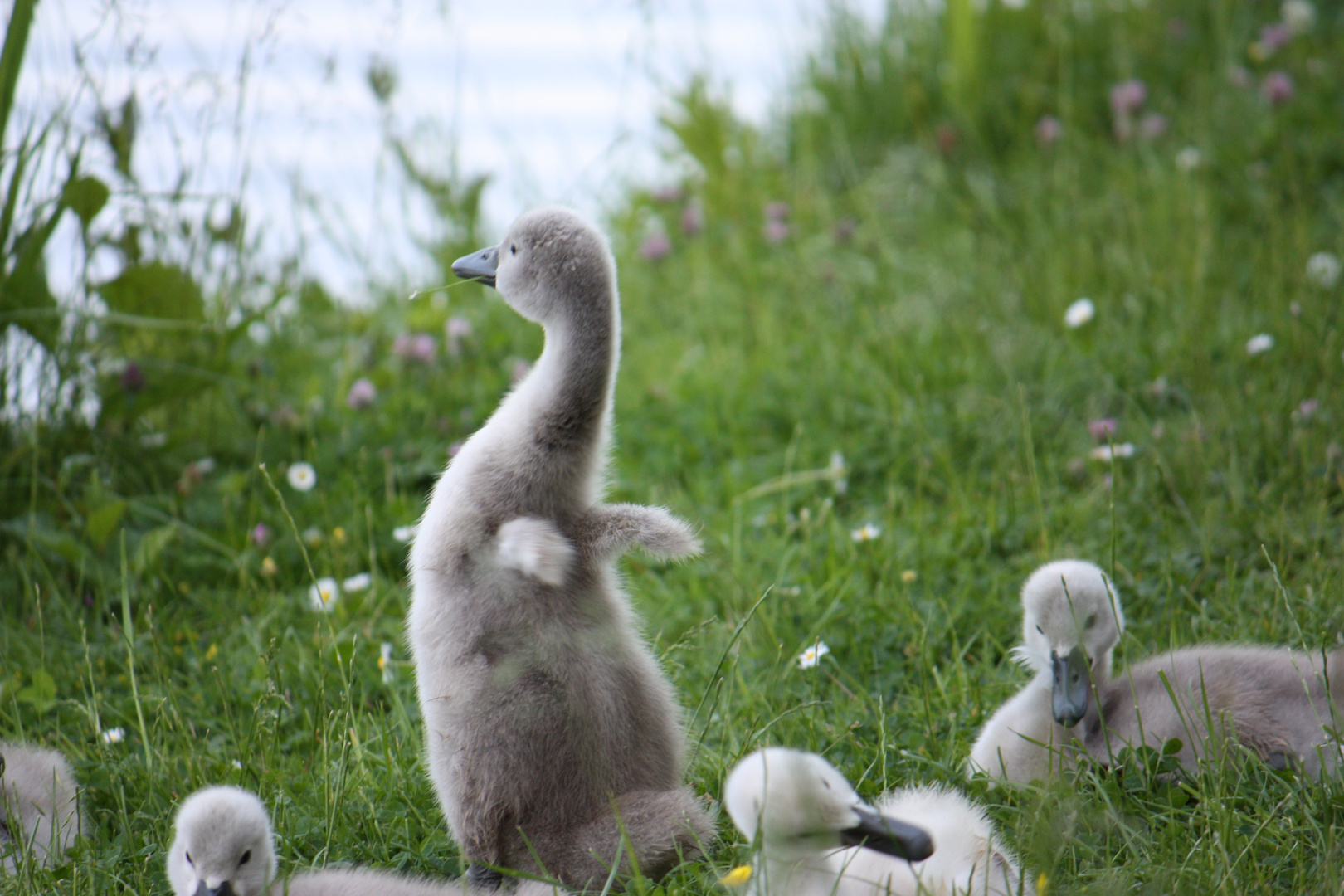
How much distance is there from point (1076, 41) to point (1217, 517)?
15.3 ft

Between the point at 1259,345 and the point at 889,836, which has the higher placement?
the point at 1259,345

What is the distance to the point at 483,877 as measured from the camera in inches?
101

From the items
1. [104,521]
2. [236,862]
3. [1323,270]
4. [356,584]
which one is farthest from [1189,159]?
[236,862]

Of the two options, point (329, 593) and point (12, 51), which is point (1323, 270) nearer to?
point (329, 593)

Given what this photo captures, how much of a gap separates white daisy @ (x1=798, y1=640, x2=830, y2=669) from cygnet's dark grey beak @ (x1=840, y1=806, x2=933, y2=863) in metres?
1.11

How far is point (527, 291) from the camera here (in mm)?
2697

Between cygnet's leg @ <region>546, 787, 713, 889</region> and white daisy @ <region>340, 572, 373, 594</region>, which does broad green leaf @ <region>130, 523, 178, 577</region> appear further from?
cygnet's leg @ <region>546, 787, 713, 889</region>

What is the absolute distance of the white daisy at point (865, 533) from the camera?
3.94m

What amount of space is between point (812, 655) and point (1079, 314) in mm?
2556

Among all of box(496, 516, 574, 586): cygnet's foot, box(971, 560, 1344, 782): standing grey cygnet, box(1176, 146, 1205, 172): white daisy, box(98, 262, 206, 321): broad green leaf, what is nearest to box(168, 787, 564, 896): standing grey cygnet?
box(496, 516, 574, 586): cygnet's foot

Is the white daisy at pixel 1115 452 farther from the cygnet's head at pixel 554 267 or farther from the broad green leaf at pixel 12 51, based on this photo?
the broad green leaf at pixel 12 51

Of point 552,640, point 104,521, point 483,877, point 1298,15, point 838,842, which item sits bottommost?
point 483,877

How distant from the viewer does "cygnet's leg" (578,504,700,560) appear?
2.42m

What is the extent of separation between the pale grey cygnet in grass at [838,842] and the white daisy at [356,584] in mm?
1997
